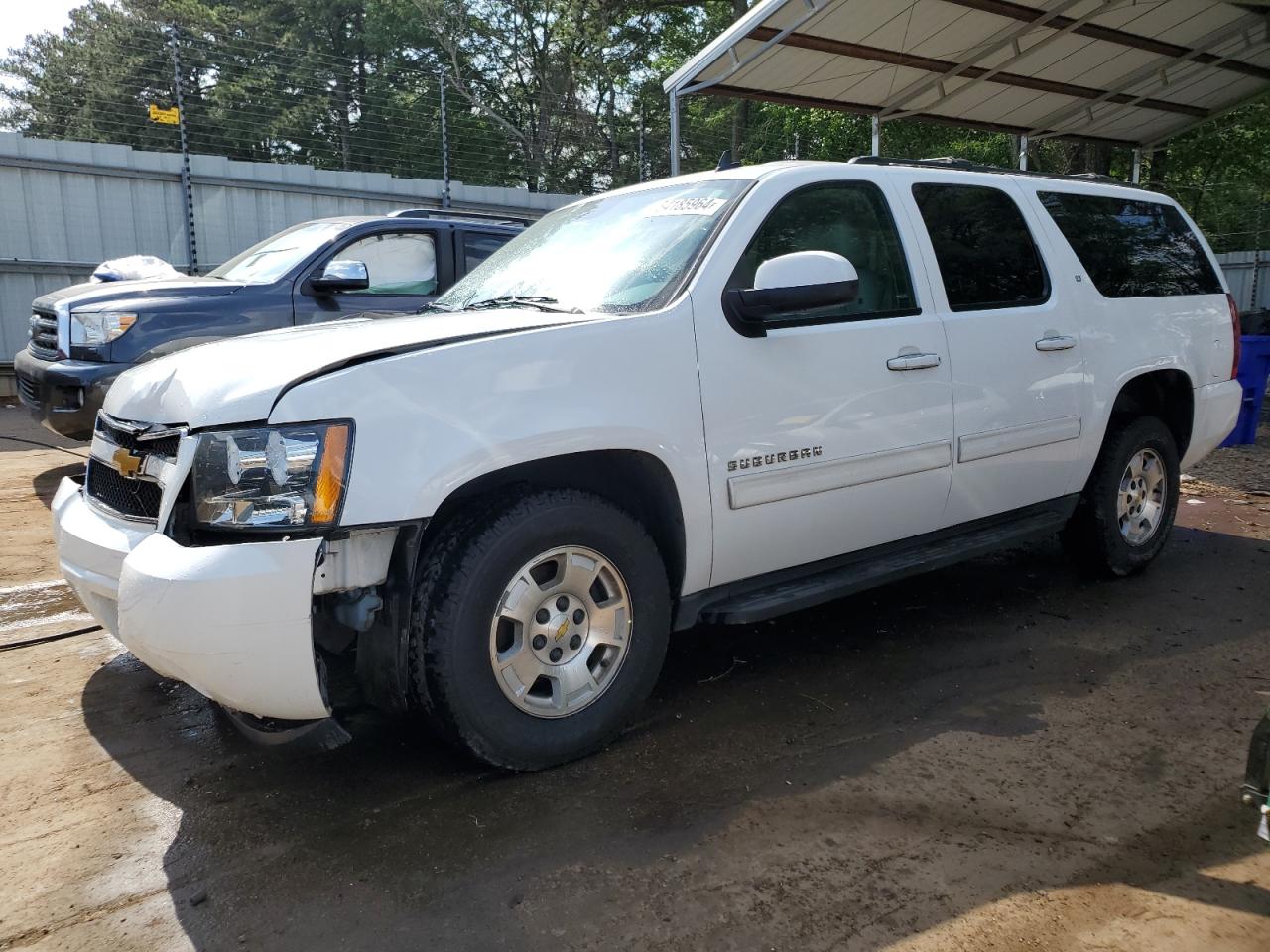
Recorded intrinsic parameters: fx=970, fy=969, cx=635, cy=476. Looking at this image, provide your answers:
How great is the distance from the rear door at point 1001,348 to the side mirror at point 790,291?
34.8 inches

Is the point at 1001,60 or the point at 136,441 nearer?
the point at 136,441

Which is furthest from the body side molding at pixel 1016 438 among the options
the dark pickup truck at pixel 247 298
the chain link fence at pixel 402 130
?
the chain link fence at pixel 402 130

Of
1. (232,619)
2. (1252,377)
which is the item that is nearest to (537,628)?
(232,619)

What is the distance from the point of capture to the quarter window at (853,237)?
3555 millimetres

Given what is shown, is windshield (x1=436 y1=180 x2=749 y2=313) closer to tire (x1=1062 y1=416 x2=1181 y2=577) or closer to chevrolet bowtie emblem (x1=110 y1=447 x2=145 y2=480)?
chevrolet bowtie emblem (x1=110 y1=447 x2=145 y2=480)

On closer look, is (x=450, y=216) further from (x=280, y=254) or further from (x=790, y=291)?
(x=790, y=291)

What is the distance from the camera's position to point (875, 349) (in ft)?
11.9

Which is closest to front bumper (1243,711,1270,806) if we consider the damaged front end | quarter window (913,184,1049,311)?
the damaged front end

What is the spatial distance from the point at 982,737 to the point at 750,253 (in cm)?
183

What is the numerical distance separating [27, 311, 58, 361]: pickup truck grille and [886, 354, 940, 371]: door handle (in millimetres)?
5703

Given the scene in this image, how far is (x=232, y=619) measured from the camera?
2438 mm

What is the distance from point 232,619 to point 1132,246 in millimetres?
4615

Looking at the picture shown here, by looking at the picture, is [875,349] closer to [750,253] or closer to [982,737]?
[750,253]

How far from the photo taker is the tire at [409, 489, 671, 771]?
272 centimetres
